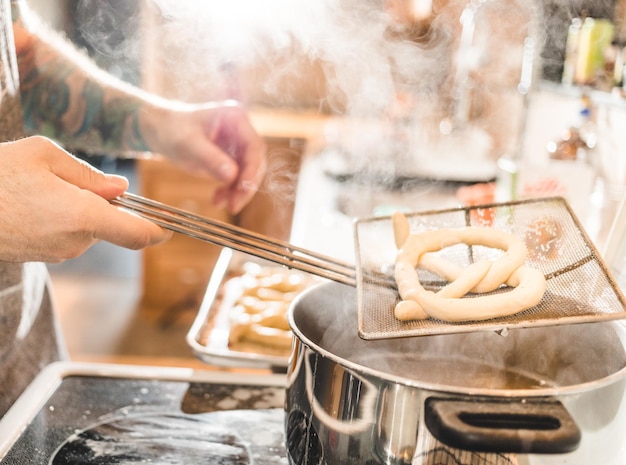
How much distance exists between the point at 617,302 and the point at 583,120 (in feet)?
3.41

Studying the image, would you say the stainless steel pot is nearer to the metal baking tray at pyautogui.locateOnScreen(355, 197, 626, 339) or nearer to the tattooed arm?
the metal baking tray at pyautogui.locateOnScreen(355, 197, 626, 339)

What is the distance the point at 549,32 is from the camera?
1890 millimetres

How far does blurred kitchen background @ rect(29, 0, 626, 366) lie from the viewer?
131cm

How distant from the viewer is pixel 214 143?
1111 millimetres

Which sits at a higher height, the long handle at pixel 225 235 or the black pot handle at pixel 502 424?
the long handle at pixel 225 235

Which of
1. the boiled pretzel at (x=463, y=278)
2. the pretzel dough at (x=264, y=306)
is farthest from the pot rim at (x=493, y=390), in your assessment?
the pretzel dough at (x=264, y=306)

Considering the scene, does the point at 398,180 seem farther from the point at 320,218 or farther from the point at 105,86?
the point at 105,86

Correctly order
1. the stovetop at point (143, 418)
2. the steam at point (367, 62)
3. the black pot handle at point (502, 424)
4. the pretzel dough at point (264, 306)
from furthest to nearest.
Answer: the steam at point (367, 62), the pretzel dough at point (264, 306), the stovetop at point (143, 418), the black pot handle at point (502, 424)

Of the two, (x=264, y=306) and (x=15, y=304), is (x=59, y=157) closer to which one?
(x=15, y=304)

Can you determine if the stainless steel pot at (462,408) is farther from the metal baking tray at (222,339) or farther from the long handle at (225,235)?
the metal baking tray at (222,339)

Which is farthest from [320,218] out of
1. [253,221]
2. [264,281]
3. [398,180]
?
[253,221]

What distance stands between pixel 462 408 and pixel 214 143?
75 cm

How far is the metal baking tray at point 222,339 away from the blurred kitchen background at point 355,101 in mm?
371

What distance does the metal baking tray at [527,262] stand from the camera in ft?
2.01
